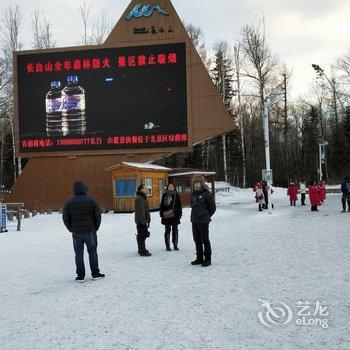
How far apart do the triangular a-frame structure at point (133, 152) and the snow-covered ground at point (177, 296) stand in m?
15.8

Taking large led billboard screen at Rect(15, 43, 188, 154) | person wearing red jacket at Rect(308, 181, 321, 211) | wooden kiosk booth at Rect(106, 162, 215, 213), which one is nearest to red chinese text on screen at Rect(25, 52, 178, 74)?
large led billboard screen at Rect(15, 43, 188, 154)

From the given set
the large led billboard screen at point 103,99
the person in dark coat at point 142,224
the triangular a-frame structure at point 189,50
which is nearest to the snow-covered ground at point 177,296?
the person in dark coat at point 142,224

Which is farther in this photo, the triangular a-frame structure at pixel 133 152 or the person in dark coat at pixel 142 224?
the triangular a-frame structure at pixel 133 152

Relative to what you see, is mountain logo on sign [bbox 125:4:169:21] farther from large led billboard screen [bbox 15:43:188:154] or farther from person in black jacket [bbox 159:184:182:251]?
person in black jacket [bbox 159:184:182:251]

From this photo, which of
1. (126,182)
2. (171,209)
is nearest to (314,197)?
(126,182)

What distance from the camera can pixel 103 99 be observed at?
1103 inches

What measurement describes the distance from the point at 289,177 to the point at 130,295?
58194 mm

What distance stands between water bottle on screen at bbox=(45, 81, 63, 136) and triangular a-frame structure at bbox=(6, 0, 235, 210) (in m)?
1.73

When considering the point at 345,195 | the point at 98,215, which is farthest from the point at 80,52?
the point at 98,215

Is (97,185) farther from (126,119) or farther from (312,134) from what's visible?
(312,134)

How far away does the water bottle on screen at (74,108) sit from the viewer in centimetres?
2791

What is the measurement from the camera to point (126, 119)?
27.7 metres

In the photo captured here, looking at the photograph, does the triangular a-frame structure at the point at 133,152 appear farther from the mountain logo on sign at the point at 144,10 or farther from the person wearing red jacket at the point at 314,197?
the person wearing red jacket at the point at 314,197

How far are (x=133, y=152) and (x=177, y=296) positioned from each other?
21.3 m
